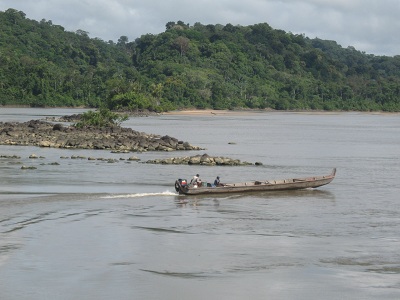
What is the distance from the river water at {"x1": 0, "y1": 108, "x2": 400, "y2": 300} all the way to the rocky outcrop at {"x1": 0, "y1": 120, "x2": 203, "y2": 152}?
39.1 ft

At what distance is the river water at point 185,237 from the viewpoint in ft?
68.9

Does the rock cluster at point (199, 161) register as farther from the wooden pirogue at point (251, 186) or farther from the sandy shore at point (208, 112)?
the sandy shore at point (208, 112)

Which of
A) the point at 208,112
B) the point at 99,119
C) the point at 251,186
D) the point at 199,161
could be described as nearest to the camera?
the point at 251,186

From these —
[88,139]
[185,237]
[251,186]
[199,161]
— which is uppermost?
[88,139]

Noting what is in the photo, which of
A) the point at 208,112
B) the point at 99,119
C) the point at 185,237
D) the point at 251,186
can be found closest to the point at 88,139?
the point at 99,119

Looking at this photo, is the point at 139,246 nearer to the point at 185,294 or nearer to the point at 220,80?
the point at 185,294

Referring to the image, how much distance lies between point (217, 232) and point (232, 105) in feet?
512

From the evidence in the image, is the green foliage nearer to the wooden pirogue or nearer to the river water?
the river water

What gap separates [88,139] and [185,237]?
37.3 meters

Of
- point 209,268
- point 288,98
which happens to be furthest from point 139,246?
point 288,98

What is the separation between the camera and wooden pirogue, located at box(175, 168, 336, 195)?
36.1 metres

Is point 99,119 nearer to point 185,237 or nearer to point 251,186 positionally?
point 251,186

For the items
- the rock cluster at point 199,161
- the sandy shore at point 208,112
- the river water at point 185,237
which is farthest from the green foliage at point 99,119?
the sandy shore at point 208,112

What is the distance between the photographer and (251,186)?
37156 mm
